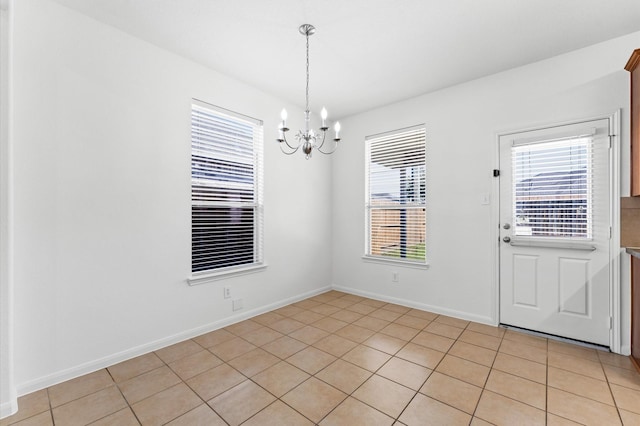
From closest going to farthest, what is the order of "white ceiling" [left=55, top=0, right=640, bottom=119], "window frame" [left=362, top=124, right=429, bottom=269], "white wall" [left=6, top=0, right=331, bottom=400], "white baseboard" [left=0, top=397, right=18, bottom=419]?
"white baseboard" [left=0, top=397, right=18, bottom=419] → "white wall" [left=6, top=0, right=331, bottom=400] → "white ceiling" [left=55, top=0, right=640, bottom=119] → "window frame" [left=362, top=124, right=429, bottom=269]

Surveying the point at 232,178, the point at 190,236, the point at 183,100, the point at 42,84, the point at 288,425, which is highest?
the point at 183,100

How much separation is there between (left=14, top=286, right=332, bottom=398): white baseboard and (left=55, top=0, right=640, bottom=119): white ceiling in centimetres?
277

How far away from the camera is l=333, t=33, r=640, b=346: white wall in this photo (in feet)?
8.68

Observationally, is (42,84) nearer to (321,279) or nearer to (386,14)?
(386,14)

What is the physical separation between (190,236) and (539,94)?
12.7ft

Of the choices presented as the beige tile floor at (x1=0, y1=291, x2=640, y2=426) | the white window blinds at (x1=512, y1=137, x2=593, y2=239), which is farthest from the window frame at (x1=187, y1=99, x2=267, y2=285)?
the white window blinds at (x1=512, y1=137, x2=593, y2=239)

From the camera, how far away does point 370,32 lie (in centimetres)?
249

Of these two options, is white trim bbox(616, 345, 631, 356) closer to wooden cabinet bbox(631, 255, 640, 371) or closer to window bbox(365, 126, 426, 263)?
wooden cabinet bbox(631, 255, 640, 371)

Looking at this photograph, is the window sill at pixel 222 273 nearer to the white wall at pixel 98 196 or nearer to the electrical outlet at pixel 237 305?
the white wall at pixel 98 196

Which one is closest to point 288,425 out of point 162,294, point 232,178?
point 162,294

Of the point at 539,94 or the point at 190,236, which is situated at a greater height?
the point at 539,94

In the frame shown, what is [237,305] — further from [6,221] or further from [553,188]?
[553,188]

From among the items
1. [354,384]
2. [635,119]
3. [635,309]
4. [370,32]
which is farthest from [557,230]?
[370,32]

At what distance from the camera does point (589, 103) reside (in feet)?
8.84
